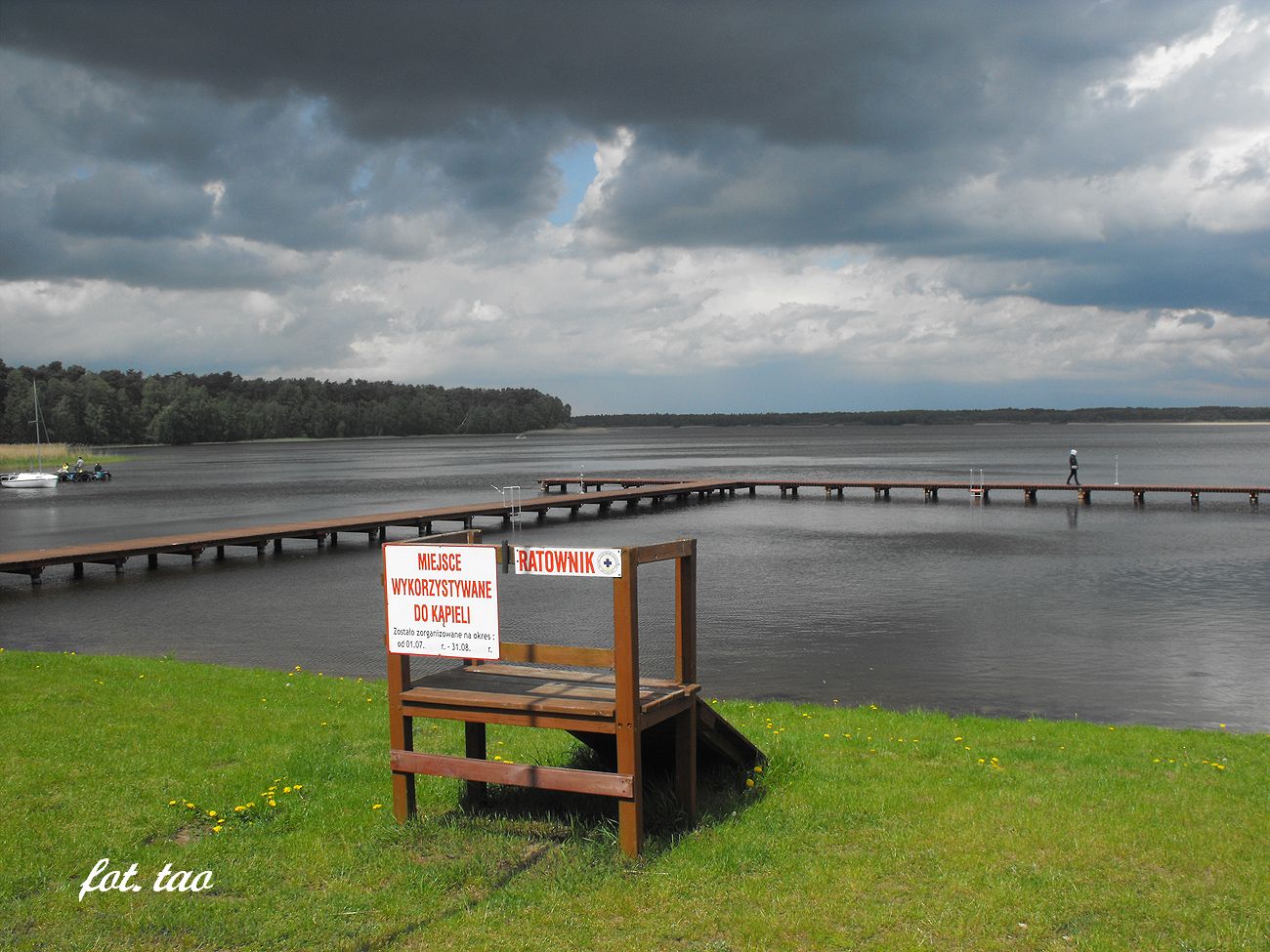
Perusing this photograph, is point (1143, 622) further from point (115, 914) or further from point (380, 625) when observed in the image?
point (115, 914)

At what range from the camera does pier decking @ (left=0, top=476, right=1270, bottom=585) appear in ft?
103

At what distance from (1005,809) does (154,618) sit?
2111 cm

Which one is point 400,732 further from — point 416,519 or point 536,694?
point 416,519

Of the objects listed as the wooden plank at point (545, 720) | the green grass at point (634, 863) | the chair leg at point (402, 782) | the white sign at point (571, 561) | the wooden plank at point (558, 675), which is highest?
the white sign at point (571, 561)

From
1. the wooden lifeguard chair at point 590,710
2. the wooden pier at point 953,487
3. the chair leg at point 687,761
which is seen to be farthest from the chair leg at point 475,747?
the wooden pier at point 953,487

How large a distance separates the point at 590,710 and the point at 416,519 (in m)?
37.5

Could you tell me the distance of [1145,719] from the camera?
1397cm

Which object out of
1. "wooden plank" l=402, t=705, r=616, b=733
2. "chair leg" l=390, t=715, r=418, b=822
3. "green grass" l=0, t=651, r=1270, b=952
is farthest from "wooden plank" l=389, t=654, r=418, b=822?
"wooden plank" l=402, t=705, r=616, b=733

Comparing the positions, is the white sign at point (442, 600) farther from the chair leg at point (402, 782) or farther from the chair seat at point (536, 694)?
the chair leg at point (402, 782)

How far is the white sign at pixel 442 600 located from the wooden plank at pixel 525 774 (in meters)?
0.69

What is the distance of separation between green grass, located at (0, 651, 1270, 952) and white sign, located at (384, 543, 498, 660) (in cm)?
126

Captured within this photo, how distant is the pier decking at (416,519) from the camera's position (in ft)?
103

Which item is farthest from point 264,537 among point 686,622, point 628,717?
point 628,717

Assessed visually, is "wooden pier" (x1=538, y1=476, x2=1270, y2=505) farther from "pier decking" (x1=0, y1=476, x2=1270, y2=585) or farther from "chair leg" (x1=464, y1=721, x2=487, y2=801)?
"chair leg" (x1=464, y1=721, x2=487, y2=801)
